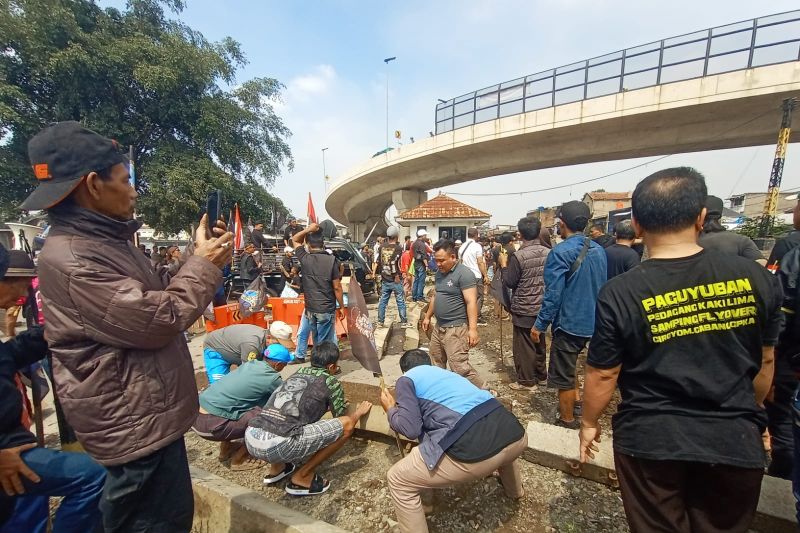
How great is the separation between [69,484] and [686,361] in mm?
2627

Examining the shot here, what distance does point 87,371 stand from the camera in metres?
1.21

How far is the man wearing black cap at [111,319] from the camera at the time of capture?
3.84 feet

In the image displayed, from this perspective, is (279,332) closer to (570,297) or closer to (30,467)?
(30,467)

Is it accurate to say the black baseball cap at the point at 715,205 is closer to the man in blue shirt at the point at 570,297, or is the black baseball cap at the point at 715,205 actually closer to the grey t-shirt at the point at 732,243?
the grey t-shirt at the point at 732,243

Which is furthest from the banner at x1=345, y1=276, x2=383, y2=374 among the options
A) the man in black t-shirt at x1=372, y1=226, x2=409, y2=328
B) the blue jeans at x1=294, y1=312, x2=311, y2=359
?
the man in black t-shirt at x1=372, y1=226, x2=409, y2=328

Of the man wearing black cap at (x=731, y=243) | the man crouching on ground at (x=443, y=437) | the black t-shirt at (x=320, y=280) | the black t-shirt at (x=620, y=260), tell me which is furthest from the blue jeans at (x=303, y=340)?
the man wearing black cap at (x=731, y=243)

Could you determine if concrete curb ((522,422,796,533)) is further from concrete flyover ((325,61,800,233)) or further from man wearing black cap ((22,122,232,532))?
concrete flyover ((325,61,800,233))

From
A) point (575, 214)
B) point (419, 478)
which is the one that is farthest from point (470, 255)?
point (419, 478)

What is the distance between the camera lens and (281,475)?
276 centimetres

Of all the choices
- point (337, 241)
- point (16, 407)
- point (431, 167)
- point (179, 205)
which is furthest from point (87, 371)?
point (431, 167)

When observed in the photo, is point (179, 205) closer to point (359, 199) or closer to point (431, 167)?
point (431, 167)

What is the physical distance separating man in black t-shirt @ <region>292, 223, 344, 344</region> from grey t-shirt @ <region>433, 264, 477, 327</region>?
4.93 ft

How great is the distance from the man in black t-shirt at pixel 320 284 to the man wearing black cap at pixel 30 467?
2901 mm

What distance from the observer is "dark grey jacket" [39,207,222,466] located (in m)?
1.16
